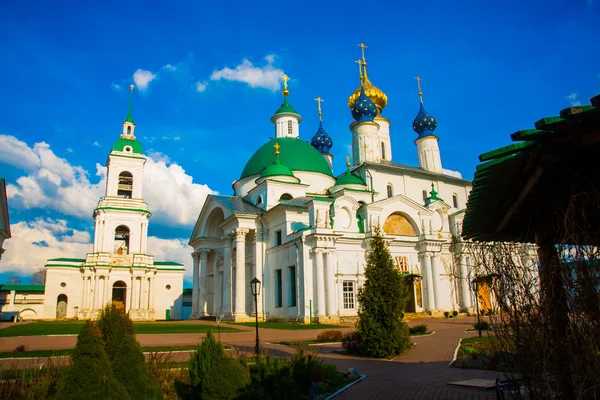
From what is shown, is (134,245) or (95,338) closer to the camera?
(95,338)

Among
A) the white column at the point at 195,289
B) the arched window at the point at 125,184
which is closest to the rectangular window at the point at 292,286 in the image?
the white column at the point at 195,289

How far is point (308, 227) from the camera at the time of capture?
33344mm

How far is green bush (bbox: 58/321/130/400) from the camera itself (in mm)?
4961

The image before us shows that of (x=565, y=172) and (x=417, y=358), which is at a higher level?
(x=565, y=172)

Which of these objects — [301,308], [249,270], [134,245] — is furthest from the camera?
[134,245]

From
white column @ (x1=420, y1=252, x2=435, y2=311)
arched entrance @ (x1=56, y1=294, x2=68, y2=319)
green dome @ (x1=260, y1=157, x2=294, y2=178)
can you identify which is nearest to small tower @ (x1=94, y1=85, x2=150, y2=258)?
arched entrance @ (x1=56, y1=294, x2=68, y2=319)

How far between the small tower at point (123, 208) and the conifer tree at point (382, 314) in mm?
44370

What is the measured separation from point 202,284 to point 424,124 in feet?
98.8

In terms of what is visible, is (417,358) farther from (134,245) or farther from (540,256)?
(134,245)

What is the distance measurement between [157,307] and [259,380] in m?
51.0

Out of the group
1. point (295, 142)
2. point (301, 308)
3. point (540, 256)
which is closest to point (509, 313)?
point (540, 256)

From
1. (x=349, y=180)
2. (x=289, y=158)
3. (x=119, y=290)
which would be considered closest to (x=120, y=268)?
(x=119, y=290)

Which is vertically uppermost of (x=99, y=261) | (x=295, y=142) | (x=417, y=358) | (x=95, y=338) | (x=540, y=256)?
(x=295, y=142)

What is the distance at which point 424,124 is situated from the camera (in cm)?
5106
